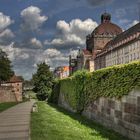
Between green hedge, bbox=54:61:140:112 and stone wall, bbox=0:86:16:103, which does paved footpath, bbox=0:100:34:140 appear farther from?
stone wall, bbox=0:86:16:103

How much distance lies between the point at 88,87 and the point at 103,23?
5212 inches

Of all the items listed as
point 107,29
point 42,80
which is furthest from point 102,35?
point 42,80

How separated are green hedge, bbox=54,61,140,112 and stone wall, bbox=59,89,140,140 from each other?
0.31 meters

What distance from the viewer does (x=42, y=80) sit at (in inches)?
3967

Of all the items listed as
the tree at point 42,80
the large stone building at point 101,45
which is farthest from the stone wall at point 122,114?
the large stone building at point 101,45

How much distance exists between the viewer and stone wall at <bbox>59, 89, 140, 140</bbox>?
13.3 metres

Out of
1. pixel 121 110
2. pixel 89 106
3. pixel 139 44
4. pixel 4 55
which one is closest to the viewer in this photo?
pixel 121 110

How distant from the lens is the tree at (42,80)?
9904 centimetres

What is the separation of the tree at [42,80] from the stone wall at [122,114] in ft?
260

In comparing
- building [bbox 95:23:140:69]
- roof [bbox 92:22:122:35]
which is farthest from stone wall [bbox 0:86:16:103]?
roof [bbox 92:22:122:35]

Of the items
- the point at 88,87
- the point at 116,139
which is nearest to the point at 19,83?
the point at 88,87

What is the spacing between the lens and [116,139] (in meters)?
13.8

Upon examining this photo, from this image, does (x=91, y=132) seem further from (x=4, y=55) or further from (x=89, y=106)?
(x=4, y=55)

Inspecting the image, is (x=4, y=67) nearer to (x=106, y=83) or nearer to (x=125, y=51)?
(x=125, y=51)
